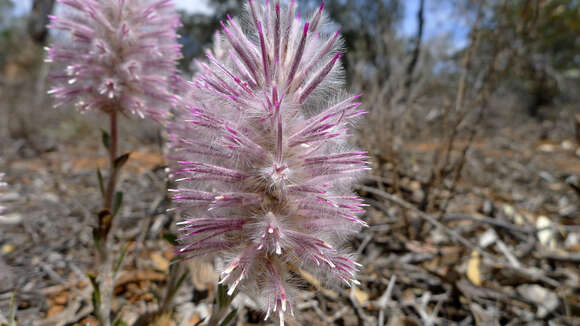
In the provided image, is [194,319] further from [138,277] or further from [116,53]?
[116,53]

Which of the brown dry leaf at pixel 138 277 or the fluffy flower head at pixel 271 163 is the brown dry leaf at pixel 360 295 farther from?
the brown dry leaf at pixel 138 277

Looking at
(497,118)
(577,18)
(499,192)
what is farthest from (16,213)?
(577,18)

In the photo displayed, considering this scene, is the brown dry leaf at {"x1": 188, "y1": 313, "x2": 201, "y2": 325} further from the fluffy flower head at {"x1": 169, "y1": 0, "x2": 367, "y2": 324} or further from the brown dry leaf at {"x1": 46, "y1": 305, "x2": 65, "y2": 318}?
the fluffy flower head at {"x1": 169, "y1": 0, "x2": 367, "y2": 324}

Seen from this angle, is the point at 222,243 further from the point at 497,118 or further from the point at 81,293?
the point at 497,118

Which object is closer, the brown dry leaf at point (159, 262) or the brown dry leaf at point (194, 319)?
the brown dry leaf at point (194, 319)

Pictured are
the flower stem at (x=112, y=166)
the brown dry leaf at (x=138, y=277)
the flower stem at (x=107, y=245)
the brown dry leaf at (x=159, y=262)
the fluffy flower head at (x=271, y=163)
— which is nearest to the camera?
the fluffy flower head at (x=271, y=163)

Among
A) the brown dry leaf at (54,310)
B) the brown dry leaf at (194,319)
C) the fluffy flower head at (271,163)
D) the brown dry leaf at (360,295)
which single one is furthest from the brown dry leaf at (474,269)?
the brown dry leaf at (54,310)

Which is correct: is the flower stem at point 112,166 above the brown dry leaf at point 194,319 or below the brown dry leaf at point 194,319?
above
